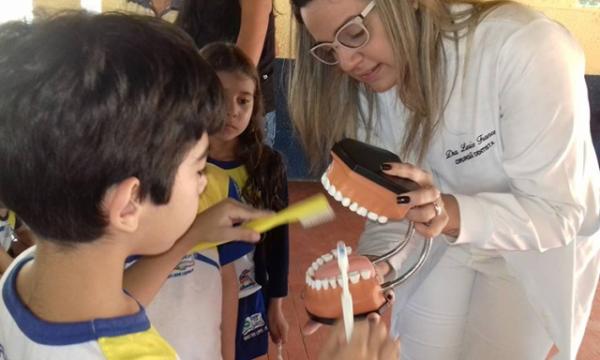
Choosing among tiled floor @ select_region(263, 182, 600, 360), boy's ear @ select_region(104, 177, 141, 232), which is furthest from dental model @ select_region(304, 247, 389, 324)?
tiled floor @ select_region(263, 182, 600, 360)

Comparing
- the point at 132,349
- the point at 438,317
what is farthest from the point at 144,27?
the point at 438,317

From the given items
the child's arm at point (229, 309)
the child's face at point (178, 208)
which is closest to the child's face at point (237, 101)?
the child's arm at point (229, 309)

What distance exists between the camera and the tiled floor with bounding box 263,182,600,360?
2.19m

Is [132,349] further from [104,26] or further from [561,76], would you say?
[561,76]

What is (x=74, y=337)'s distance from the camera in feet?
2.26

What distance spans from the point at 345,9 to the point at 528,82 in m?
0.33

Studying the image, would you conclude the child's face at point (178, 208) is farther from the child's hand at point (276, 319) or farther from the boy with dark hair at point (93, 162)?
the child's hand at point (276, 319)

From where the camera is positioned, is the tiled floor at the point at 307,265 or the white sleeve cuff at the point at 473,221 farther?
the tiled floor at the point at 307,265

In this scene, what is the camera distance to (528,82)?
1062 millimetres

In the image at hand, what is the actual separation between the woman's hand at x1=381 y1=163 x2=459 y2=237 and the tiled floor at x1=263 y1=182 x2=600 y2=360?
4.01ft

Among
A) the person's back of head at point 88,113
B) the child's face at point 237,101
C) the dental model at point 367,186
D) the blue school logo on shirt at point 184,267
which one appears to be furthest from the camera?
the child's face at point 237,101

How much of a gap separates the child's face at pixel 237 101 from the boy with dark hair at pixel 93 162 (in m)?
0.68

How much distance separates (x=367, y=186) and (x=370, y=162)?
0.05 m

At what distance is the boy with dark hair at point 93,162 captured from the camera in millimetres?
658
